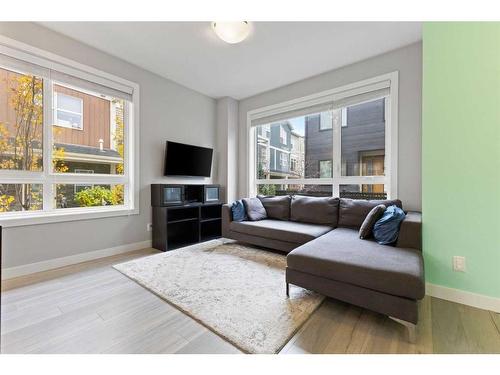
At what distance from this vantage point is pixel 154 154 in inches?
142

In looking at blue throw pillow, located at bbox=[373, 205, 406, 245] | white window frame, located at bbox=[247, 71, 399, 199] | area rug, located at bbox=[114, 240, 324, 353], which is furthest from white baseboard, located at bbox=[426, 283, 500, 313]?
white window frame, located at bbox=[247, 71, 399, 199]

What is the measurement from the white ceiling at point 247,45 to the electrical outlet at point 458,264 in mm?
2414

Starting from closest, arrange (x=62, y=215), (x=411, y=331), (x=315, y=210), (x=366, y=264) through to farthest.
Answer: (x=411, y=331) < (x=366, y=264) < (x=62, y=215) < (x=315, y=210)

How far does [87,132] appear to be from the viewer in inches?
119

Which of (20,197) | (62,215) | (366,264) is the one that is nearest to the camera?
(366,264)

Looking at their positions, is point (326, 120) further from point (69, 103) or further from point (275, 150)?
point (69, 103)

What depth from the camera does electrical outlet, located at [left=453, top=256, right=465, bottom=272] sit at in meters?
1.89

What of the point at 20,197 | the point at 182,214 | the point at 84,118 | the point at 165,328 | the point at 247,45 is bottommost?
the point at 165,328

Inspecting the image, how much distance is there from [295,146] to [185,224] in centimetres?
239

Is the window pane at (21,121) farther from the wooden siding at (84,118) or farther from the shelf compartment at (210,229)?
the shelf compartment at (210,229)

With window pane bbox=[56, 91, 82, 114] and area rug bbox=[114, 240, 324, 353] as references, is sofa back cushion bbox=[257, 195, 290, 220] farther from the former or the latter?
window pane bbox=[56, 91, 82, 114]

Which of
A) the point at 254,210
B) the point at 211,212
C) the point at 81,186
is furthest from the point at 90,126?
the point at 254,210

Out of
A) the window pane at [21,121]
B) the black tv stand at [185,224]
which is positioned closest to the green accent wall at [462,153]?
the black tv stand at [185,224]

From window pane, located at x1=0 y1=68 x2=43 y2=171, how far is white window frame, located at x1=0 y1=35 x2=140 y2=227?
7cm
